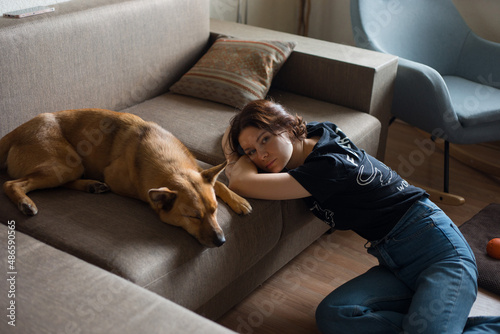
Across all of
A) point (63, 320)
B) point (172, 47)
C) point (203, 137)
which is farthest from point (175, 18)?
point (63, 320)

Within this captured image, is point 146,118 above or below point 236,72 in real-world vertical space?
below

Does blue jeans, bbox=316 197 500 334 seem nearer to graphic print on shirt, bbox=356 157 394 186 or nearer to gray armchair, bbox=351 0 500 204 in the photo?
graphic print on shirt, bbox=356 157 394 186

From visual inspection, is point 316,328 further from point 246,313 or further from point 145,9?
point 145,9

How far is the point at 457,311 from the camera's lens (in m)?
1.60

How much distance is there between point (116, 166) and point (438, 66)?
218 centimetres

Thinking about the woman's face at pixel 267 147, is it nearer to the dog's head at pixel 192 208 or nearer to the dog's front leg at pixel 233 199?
the dog's front leg at pixel 233 199

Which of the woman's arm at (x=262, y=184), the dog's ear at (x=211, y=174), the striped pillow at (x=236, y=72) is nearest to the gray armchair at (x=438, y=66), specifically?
the striped pillow at (x=236, y=72)

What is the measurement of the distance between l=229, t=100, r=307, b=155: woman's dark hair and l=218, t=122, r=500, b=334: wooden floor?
1.86 feet

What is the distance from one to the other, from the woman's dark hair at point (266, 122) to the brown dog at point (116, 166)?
192 millimetres

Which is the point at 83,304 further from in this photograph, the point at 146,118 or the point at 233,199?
the point at 146,118

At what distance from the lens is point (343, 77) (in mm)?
2561

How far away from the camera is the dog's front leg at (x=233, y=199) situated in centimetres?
175

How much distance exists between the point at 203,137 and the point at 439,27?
1801 millimetres

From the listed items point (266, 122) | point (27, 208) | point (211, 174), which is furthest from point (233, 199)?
point (27, 208)
